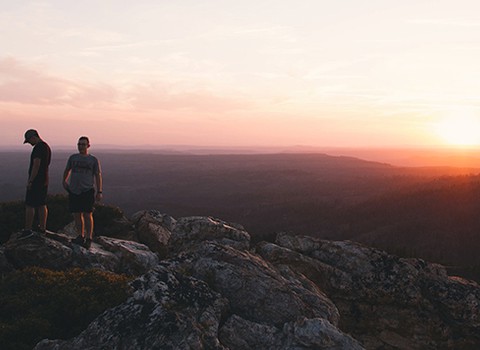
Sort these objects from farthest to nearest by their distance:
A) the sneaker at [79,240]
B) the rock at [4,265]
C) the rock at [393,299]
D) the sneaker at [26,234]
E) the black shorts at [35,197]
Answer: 1. the rock at [393,299]
2. the sneaker at [79,240]
3. the black shorts at [35,197]
4. the sneaker at [26,234]
5. the rock at [4,265]

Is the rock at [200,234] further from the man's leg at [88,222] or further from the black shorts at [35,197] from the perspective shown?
the black shorts at [35,197]

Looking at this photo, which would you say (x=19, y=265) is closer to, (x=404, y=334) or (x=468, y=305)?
(x=404, y=334)

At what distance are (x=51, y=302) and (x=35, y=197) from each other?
4.32 metres

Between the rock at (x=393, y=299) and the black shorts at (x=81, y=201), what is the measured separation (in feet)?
18.7

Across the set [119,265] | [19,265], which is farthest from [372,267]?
[19,265]

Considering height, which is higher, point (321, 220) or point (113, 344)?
point (113, 344)

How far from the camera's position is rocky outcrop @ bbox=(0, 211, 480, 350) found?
6.87 m

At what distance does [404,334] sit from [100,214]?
1284cm

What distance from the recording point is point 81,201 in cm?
1096

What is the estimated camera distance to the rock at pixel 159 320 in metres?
6.41

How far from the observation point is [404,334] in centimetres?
1155

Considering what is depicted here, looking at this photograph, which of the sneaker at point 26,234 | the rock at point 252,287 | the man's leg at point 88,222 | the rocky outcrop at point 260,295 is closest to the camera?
the rocky outcrop at point 260,295

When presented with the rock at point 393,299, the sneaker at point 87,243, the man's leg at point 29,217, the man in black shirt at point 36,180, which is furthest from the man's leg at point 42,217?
the rock at point 393,299

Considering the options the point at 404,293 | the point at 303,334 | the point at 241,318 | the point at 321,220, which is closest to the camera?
the point at 303,334
